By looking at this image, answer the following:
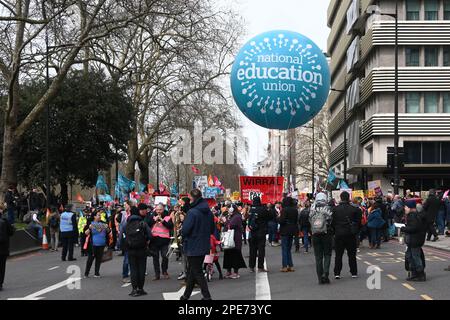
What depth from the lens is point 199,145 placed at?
62656 mm

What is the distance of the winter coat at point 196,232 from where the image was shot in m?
11.5

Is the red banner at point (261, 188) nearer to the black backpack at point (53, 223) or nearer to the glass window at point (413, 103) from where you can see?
the black backpack at point (53, 223)

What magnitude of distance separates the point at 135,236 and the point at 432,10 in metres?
44.2

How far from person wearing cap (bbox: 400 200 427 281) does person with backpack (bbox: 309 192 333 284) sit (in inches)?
59.7

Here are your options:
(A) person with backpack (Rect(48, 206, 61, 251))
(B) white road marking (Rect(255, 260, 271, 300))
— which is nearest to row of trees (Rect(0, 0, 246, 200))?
(A) person with backpack (Rect(48, 206, 61, 251))

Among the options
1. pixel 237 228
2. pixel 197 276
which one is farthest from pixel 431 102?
pixel 197 276

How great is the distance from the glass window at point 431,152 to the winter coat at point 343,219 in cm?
3883

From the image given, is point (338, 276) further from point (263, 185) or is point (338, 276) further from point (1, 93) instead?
point (1, 93)

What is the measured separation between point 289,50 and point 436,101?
37.1m

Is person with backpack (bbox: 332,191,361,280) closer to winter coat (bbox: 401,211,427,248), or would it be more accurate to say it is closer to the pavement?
the pavement

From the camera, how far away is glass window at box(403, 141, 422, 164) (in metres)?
51.5

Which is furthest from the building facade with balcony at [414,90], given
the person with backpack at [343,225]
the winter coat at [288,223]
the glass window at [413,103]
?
the person with backpack at [343,225]

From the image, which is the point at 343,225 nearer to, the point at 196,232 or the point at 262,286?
the point at 262,286
